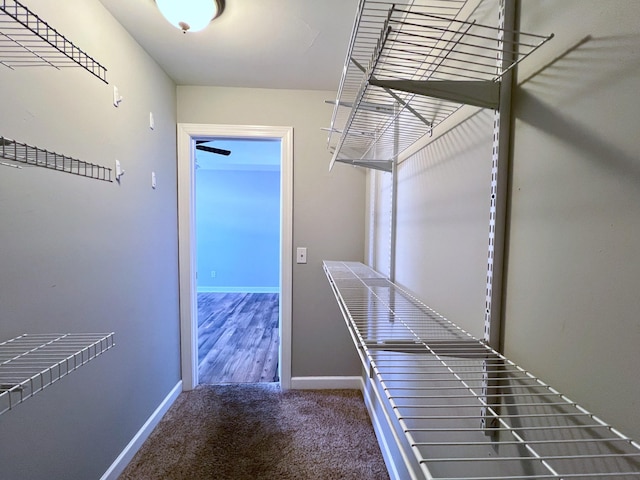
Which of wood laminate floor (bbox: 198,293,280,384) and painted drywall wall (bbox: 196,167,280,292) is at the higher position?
painted drywall wall (bbox: 196,167,280,292)

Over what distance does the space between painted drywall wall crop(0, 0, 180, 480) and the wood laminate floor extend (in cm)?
76

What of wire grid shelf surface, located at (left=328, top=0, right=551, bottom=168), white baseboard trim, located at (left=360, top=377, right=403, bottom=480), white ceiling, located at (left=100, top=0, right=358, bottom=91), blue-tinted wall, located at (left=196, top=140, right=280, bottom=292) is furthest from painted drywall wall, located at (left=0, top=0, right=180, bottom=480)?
blue-tinted wall, located at (left=196, top=140, right=280, bottom=292)

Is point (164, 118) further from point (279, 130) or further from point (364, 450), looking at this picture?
point (364, 450)

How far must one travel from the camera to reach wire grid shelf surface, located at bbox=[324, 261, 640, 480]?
1.46ft

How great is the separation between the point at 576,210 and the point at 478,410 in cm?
60

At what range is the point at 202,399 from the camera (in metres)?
2.30

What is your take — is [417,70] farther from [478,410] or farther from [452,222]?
[478,410]

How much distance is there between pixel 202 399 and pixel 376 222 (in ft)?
6.08

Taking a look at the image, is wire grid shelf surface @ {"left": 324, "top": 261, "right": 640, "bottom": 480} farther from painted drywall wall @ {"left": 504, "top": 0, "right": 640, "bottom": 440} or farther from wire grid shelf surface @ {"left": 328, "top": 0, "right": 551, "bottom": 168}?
wire grid shelf surface @ {"left": 328, "top": 0, "right": 551, "bottom": 168}

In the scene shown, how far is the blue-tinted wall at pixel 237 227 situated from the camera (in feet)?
19.0

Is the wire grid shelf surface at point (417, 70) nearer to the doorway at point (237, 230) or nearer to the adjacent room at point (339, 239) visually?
the adjacent room at point (339, 239)

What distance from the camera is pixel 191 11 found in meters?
1.32

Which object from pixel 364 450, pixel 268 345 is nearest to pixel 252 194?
pixel 268 345

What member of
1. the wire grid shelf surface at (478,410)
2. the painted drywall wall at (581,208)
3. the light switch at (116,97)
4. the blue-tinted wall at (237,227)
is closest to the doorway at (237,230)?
the blue-tinted wall at (237,227)
